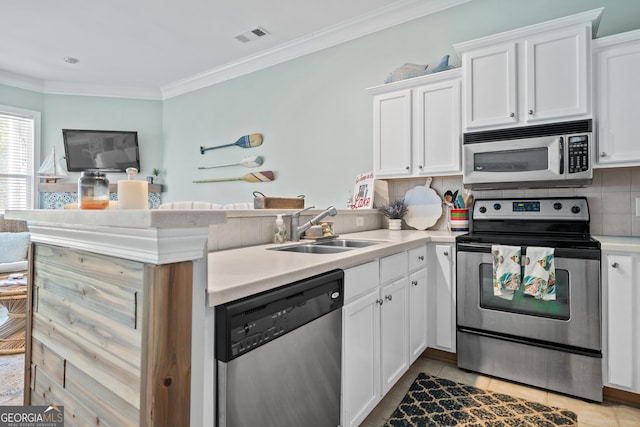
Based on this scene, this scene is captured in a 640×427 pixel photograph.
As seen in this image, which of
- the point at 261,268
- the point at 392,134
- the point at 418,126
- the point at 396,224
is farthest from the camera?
the point at 396,224

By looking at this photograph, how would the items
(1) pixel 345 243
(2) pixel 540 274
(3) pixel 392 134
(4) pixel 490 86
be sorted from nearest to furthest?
(2) pixel 540 274 → (1) pixel 345 243 → (4) pixel 490 86 → (3) pixel 392 134

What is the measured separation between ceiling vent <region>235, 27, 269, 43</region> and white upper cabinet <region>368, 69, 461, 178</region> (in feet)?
4.98

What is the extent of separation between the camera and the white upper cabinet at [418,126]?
270cm

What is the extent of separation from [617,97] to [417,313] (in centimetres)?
184

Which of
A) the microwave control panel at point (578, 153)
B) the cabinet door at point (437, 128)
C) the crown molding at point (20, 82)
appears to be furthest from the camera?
the crown molding at point (20, 82)

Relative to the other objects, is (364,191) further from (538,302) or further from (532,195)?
(538,302)

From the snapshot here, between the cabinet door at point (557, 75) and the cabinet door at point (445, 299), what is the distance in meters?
1.09

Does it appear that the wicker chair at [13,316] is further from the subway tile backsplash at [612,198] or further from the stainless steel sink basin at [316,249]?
the subway tile backsplash at [612,198]

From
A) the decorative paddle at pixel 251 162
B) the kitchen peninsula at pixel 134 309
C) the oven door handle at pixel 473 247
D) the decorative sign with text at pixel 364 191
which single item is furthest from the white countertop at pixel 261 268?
the decorative paddle at pixel 251 162

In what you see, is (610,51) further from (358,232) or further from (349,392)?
(349,392)

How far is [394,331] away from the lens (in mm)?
1976

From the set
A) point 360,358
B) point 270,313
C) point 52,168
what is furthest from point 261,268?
point 52,168

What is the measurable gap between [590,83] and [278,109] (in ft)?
9.88

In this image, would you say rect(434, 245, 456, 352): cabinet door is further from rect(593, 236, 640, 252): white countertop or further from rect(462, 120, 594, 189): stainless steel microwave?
rect(593, 236, 640, 252): white countertop
